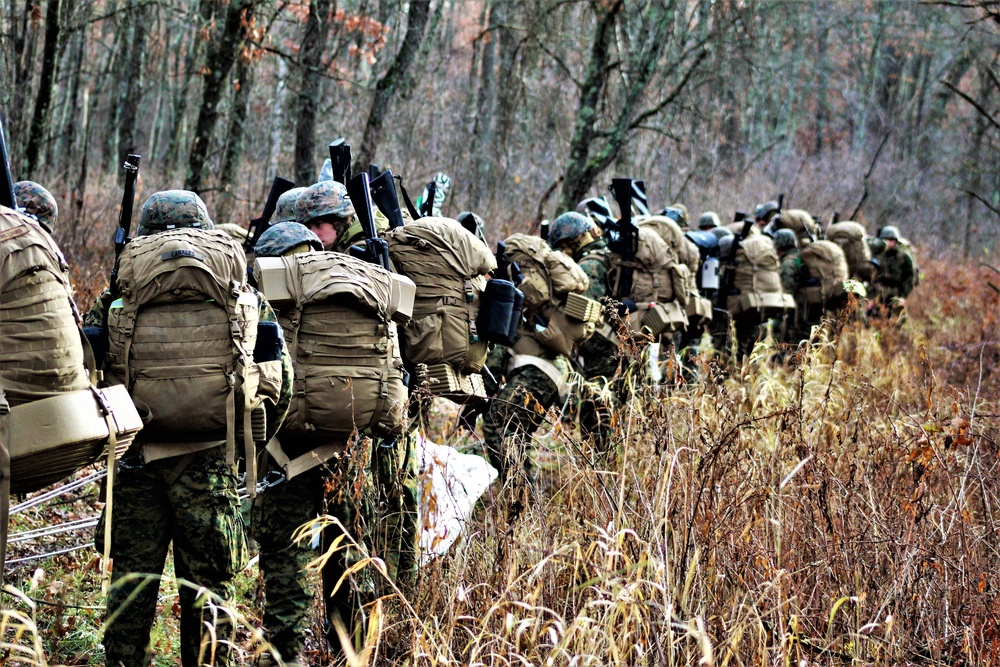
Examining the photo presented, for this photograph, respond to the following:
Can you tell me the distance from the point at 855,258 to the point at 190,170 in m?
8.84

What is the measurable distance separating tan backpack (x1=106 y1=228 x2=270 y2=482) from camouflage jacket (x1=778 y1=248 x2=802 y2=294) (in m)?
9.37

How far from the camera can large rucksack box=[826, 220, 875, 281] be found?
13.2m

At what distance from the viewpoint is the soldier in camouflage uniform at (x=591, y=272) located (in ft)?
24.5

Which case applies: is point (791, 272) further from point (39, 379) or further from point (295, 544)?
point (39, 379)

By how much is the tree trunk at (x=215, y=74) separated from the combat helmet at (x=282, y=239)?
549 centimetres

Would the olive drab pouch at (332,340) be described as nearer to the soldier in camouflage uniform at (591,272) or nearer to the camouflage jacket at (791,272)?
the soldier in camouflage uniform at (591,272)

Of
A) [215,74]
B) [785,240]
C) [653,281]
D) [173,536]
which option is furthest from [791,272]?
[173,536]

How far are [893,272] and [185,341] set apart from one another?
13012mm

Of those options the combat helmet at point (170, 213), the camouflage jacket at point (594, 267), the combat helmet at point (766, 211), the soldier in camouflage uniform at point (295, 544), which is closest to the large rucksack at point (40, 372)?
the combat helmet at point (170, 213)

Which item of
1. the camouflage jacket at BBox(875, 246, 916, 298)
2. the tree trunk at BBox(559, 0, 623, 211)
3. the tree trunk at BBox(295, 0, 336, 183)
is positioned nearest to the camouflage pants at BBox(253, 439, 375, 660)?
the tree trunk at BBox(295, 0, 336, 183)

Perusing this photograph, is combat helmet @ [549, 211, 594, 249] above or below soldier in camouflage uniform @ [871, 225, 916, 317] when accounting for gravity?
above

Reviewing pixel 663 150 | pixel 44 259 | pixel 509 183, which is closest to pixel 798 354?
pixel 44 259

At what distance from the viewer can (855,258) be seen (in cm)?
1324

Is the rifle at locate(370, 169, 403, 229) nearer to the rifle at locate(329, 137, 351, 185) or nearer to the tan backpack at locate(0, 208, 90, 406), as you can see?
the rifle at locate(329, 137, 351, 185)
